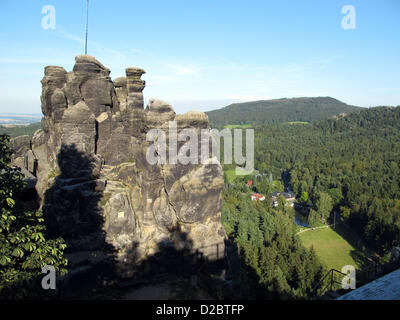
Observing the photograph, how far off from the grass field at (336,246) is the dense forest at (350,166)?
2.78 meters

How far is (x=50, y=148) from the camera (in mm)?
21672

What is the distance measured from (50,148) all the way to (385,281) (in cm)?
2181

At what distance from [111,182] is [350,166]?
8409cm

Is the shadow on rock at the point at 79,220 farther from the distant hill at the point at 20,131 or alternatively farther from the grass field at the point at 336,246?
the distant hill at the point at 20,131

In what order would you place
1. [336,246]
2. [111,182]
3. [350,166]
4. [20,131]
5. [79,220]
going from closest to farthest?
[79,220] < [111,182] < [336,246] < [350,166] < [20,131]

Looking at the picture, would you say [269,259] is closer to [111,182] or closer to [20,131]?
[111,182]

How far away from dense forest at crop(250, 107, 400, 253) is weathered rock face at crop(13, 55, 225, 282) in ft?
122

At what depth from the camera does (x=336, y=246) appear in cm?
4750

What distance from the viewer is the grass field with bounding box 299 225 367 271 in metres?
41.4

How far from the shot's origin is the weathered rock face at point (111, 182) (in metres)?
18.5

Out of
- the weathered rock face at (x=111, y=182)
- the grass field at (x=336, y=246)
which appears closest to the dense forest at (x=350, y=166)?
the grass field at (x=336, y=246)

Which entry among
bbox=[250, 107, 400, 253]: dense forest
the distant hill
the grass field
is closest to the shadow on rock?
the grass field

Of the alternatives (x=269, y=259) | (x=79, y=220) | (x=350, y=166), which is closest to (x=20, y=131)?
(x=79, y=220)
